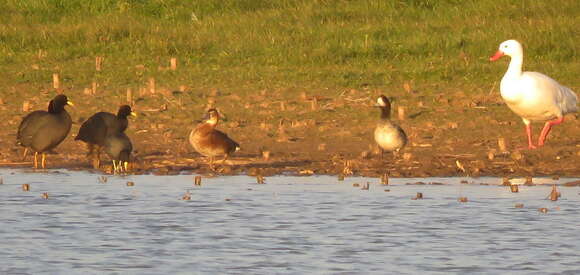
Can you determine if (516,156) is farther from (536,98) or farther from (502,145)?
(536,98)

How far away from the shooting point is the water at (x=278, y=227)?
11.0 metres

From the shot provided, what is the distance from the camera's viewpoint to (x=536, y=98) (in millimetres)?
18578

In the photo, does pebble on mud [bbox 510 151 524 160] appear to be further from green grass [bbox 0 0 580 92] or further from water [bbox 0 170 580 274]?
green grass [bbox 0 0 580 92]

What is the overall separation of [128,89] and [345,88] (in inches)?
144

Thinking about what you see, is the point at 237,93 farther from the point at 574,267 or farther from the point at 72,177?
the point at 574,267

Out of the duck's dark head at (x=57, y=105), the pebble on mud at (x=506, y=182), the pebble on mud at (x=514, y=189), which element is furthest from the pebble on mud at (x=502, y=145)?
the duck's dark head at (x=57, y=105)

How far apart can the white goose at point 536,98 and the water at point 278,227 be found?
321cm

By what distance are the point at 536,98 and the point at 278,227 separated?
6749mm

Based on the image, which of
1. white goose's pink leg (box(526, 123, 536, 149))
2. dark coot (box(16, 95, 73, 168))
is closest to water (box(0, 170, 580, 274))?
dark coot (box(16, 95, 73, 168))

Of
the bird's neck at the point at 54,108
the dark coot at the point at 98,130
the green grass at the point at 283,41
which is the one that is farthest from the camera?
the green grass at the point at 283,41

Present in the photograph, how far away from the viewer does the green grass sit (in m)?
23.8

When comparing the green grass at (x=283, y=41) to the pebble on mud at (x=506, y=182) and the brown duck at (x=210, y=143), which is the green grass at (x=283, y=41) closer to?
the brown duck at (x=210, y=143)

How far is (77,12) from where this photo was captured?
30.6m

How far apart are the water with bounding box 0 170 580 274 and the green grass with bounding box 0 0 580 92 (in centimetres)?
746
